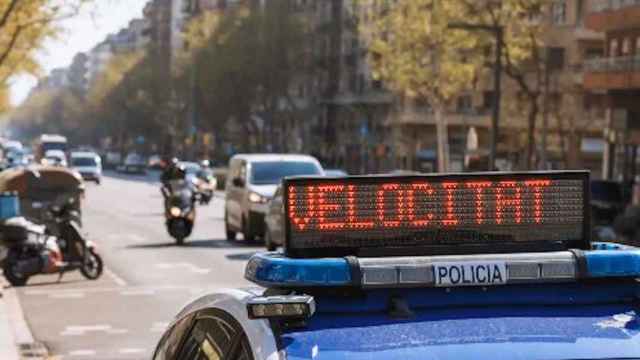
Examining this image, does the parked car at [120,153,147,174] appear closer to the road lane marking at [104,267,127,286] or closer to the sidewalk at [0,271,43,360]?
the road lane marking at [104,267,127,286]

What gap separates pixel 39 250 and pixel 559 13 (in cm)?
5838

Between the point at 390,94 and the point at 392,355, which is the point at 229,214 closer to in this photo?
the point at 392,355

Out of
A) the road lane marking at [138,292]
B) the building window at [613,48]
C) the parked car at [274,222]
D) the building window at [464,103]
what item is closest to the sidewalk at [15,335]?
the road lane marking at [138,292]

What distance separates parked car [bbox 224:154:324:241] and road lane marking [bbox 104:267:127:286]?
5.67m

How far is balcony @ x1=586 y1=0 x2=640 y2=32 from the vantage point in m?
48.5

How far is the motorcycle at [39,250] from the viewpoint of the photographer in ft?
60.2

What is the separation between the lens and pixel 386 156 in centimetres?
8675

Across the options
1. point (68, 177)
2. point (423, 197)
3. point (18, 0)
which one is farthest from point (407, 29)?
point (423, 197)

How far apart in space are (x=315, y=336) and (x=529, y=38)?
47765 millimetres

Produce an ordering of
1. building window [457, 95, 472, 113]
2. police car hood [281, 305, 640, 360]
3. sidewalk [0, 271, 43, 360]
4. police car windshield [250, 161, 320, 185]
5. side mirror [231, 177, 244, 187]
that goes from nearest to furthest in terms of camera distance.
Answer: police car hood [281, 305, 640, 360] → sidewalk [0, 271, 43, 360] → police car windshield [250, 161, 320, 185] → side mirror [231, 177, 244, 187] → building window [457, 95, 472, 113]

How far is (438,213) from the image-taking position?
3982 millimetres

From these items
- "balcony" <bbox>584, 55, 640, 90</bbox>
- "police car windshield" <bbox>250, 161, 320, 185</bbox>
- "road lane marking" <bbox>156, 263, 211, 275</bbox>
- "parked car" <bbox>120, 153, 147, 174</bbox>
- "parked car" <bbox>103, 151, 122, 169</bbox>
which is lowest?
"parked car" <bbox>103, 151, 122, 169</bbox>

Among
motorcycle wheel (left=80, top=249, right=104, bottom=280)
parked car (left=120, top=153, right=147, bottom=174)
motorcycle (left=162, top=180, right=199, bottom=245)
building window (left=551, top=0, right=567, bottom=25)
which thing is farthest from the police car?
parked car (left=120, top=153, right=147, bottom=174)

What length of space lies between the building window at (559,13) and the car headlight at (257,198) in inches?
1863
